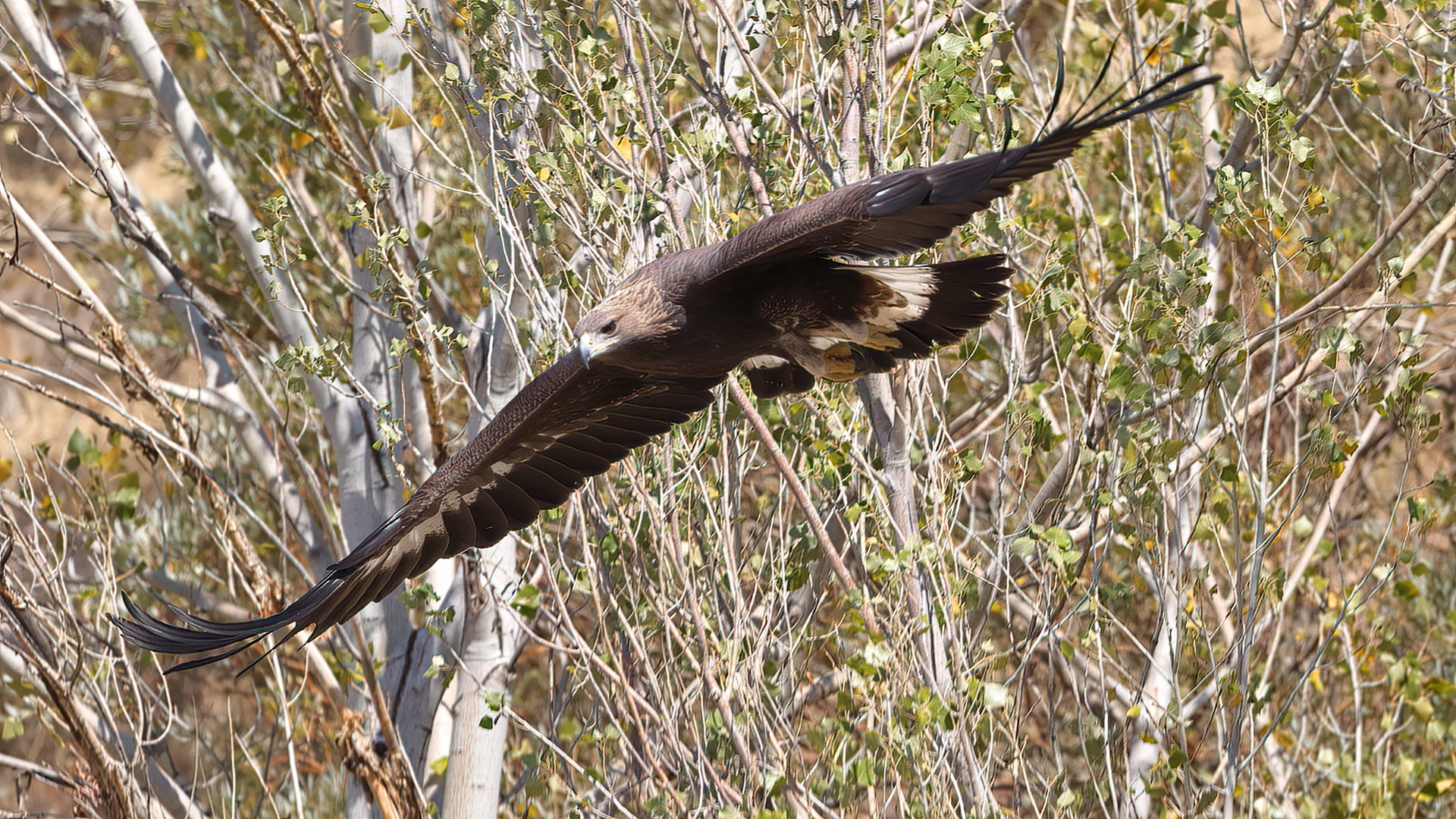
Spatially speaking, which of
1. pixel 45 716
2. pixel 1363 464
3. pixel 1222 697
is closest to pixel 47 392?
pixel 45 716

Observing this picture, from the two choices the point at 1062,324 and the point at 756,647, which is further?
the point at 1062,324

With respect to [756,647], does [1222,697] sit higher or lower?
lower

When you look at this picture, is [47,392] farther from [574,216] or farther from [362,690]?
[574,216]

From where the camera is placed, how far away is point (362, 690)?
6.21 metres

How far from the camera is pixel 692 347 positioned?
14.4 feet

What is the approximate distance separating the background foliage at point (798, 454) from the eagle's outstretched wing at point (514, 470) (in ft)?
0.42

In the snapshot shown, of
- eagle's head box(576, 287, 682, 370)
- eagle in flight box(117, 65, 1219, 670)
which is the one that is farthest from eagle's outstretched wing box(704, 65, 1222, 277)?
eagle's head box(576, 287, 682, 370)

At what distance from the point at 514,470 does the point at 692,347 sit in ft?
3.76

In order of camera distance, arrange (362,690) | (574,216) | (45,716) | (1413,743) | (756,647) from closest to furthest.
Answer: (756,647)
(574,216)
(45,716)
(362,690)
(1413,743)

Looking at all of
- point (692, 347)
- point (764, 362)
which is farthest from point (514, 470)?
point (692, 347)

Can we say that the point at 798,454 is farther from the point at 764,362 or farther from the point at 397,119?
the point at 397,119

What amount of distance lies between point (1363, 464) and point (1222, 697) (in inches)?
169

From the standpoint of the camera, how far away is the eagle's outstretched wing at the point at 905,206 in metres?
3.16

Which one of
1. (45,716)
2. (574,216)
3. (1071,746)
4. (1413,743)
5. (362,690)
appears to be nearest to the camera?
(574,216)
